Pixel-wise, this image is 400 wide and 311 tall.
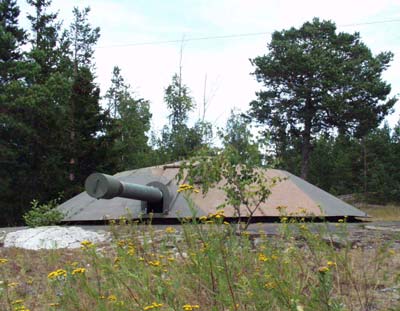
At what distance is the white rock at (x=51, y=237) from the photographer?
639cm

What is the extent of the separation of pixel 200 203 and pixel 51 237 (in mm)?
1851

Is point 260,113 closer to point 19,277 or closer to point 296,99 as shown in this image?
point 296,99

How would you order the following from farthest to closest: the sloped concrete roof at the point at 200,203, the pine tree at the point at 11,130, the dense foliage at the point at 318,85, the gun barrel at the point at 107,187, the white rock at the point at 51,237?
the dense foliage at the point at 318,85 → the pine tree at the point at 11,130 → the sloped concrete roof at the point at 200,203 → the white rock at the point at 51,237 → the gun barrel at the point at 107,187

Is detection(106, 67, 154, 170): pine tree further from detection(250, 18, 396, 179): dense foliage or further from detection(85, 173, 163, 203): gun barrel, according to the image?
detection(85, 173, 163, 203): gun barrel

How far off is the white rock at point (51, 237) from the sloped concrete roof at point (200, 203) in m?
0.73

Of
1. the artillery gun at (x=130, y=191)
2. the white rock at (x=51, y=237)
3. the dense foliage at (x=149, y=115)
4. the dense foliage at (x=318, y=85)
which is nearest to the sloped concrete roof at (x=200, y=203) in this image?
the artillery gun at (x=130, y=191)

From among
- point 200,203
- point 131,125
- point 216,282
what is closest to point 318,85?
point 131,125

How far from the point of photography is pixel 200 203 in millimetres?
7523

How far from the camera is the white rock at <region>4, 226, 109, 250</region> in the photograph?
639 centimetres

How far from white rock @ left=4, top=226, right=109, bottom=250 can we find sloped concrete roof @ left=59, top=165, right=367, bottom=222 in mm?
730

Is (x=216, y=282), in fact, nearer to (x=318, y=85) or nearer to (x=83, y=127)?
(x=83, y=127)

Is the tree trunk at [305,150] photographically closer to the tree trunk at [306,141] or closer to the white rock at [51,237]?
the tree trunk at [306,141]

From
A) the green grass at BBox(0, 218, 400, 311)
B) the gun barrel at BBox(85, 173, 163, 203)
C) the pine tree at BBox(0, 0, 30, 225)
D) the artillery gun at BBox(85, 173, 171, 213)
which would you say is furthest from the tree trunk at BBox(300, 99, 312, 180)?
the green grass at BBox(0, 218, 400, 311)

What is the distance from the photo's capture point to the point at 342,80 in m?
26.5
